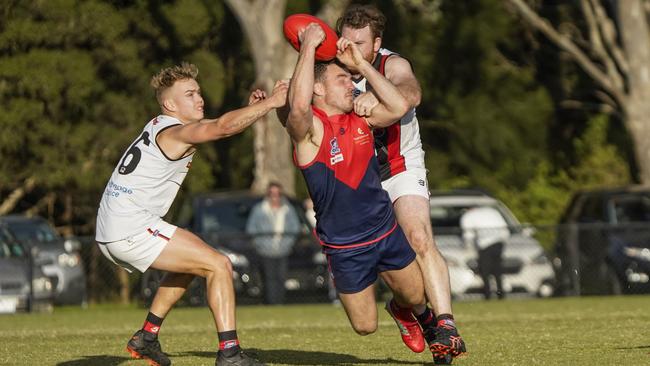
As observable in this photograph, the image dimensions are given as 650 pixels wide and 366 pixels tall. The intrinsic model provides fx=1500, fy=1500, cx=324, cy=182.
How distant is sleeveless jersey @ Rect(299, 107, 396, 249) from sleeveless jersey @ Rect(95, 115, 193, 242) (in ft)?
3.15

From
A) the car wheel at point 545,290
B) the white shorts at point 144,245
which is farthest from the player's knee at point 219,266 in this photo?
the car wheel at point 545,290

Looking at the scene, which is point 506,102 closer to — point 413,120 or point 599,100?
point 599,100

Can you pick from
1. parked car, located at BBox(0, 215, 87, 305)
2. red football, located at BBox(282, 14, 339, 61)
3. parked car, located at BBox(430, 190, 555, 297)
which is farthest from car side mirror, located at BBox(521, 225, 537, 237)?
red football, located at BBox(282, 14, 339, 61)

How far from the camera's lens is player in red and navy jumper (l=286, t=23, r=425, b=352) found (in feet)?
29.8

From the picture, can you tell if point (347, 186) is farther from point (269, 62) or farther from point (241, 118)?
point (269, 62)

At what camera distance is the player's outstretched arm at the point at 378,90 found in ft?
29.6

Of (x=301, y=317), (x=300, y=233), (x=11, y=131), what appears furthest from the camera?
(x=11, y=131)

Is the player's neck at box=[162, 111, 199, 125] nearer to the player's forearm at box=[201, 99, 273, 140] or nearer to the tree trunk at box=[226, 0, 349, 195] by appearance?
the player's forearm at box=[201, 99, 273, 140]

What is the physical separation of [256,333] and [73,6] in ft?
47.2

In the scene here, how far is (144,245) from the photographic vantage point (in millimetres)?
9500

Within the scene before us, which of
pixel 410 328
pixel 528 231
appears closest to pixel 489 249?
pixel 528 231

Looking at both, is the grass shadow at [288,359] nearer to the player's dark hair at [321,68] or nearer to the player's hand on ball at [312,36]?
the player's dark hair at [321,68]

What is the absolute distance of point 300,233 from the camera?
66.6 ft

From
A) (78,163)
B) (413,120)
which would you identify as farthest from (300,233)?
(413,120)
